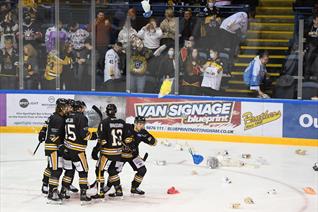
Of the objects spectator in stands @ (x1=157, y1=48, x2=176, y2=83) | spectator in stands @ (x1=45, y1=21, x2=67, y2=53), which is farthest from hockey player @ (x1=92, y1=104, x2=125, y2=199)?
spectator in stands @ (x1=45, y1=21, x2=67, y2=53)

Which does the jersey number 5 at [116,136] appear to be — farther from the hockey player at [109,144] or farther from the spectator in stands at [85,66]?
the spectator in stands at [85,66]

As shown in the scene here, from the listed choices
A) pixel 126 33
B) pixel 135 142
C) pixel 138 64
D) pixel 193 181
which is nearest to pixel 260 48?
pixel 138 64

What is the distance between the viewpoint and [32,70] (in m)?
13.6

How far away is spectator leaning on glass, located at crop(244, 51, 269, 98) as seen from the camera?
12.4 meters

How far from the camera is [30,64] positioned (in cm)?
1357

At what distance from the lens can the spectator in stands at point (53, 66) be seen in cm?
1348

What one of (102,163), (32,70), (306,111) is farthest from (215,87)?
(102,163)

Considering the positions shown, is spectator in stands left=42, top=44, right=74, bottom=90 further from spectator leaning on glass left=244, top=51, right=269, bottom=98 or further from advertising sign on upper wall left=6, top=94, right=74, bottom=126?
spectator leaning on glass left=244, top=51, right=269, bottom=98

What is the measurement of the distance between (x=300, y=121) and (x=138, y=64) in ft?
9.65

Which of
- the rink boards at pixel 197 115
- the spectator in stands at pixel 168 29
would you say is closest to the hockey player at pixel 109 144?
the rink boards at pixel 197 115

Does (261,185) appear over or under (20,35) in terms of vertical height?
under

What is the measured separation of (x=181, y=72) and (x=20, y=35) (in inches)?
118

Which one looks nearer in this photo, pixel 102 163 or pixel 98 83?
pixel 102 163

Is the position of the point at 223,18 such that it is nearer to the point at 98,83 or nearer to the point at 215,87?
the point at 215,87
